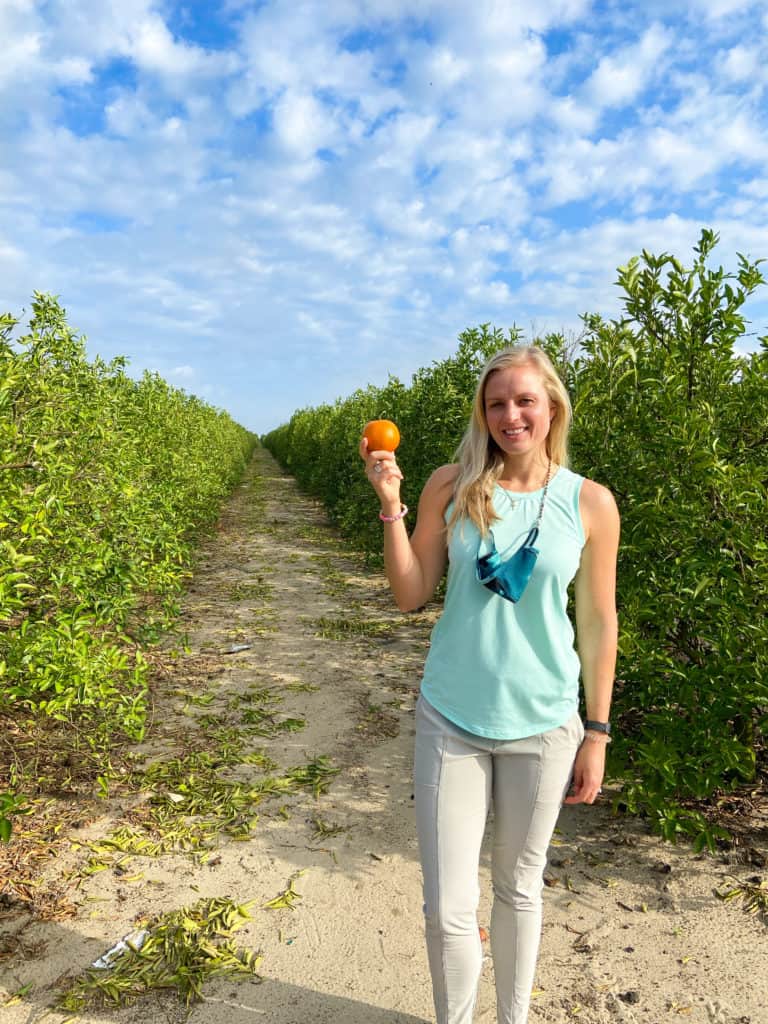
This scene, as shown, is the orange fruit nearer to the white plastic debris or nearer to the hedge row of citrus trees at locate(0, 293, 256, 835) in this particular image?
the hedge row of citrus trees at locate(0, 293, 256, 835)

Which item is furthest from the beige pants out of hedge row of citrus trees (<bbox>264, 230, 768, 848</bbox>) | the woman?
hedge row of citrus trees (<bbox>264, 230, 768, 848</bbox>)

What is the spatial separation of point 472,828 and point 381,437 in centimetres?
115

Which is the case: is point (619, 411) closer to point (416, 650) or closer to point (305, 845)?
point (305, 845)

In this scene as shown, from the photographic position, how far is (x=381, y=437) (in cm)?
199

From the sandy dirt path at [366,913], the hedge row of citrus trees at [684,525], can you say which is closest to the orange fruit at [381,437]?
the hedge row of citrus trees at [684,525]

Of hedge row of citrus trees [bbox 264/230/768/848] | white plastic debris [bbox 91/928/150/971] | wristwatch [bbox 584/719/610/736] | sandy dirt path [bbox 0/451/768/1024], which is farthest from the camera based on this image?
hedge row of citrus trees [bbox 264/230/768/848]

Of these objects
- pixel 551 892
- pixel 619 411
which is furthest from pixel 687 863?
pixel 619 411

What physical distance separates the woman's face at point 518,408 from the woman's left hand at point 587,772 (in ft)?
3.17

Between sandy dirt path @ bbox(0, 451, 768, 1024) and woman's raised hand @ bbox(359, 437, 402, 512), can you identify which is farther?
sandy dirt path @ bbox(0, 451, 768, 1024)

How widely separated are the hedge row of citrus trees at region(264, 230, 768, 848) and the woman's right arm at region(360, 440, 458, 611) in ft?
4.68

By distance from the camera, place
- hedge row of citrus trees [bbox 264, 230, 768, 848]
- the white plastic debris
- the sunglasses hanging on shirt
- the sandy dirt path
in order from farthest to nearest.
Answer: hedge row of citrus trees [bbox 264, 230, 768, 848] < the white plastic debris < the sandy dirt path < the sunglasses hanging on shirt

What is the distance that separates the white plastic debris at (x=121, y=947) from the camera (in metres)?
2.76

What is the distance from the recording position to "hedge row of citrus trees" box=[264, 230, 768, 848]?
3096mm

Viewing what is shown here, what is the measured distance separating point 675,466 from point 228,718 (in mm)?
3567
